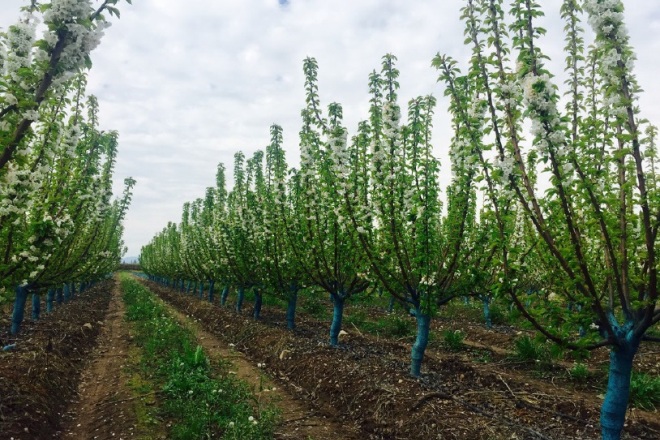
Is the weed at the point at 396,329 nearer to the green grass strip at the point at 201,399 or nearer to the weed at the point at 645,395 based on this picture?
the green grass strip at the point at 201,399

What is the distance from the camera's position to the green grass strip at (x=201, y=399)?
646 centimetres

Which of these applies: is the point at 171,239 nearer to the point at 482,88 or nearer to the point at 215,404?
the point at 215,404

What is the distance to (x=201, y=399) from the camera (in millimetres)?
7906

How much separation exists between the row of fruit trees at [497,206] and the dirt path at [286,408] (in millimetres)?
2695

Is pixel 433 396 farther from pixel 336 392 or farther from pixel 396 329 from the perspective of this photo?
pixel 396 329

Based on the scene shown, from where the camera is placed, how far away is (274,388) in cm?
927

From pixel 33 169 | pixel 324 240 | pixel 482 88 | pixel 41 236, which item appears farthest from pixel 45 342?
pixel 482 88

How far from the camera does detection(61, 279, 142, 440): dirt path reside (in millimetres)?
6816

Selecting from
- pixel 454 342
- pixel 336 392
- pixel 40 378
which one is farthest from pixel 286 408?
pixel 454 342

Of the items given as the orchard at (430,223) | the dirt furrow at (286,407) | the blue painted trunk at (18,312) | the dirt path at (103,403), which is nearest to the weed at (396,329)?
the orchard at (430,223)

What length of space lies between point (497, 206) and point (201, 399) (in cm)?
630

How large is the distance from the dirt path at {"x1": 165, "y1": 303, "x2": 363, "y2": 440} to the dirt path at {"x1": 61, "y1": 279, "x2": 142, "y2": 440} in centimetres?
241

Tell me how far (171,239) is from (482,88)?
4173 centimetres

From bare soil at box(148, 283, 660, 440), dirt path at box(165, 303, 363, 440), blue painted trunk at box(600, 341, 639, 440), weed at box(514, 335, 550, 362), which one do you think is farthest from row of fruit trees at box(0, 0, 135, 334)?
weed at box(514, 335, 550, 362)
